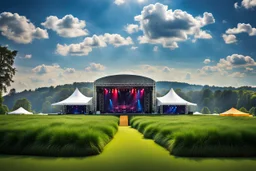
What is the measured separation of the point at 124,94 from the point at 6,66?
593 inches

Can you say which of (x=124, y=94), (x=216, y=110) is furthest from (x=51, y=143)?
(x=216, y=110)

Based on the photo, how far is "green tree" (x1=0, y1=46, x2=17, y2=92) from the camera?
112 feet

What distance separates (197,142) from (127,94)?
33461 millimetres

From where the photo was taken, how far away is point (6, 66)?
34812mm

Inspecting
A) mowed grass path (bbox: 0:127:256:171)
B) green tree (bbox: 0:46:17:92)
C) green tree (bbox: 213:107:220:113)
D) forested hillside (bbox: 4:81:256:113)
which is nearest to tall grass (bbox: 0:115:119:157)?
mowed grass path (bbox: 0:127:256:171)

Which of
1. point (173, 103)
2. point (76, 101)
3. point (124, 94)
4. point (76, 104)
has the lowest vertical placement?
point (76, 104)

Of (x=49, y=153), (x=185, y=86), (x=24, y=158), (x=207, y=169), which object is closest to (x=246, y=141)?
(x=207, y=169)

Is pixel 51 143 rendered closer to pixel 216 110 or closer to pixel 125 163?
pixel 125 163

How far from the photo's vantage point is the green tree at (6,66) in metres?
34.0

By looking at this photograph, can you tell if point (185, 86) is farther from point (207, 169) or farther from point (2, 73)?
point (207, 169)

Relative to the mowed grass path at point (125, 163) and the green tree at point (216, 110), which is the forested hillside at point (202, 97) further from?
the mowed grass path at point (125, 163)

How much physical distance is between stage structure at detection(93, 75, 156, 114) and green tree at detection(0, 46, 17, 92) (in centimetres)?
974

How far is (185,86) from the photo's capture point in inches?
4619

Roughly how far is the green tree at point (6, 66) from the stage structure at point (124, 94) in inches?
384
